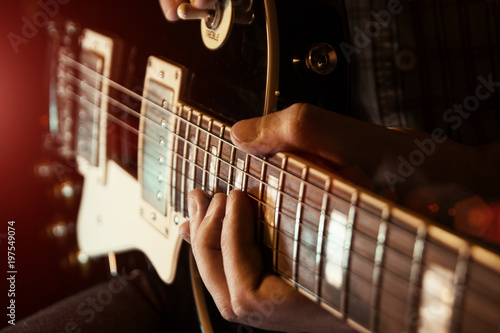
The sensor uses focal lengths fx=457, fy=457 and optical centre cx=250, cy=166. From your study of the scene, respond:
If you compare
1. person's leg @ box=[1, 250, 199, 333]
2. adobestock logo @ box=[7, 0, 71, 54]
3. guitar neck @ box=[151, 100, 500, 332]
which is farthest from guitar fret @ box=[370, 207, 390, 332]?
adobestock logo @ box=[7, 0, 71, 54]

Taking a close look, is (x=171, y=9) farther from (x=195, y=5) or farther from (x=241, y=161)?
(x=241, y=161)

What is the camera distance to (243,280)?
569 millimetres

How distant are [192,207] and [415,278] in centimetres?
35

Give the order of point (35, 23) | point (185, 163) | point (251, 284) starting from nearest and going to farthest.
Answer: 1. point (251, 284)
2. point (185, 163)
3. point (35, 23)

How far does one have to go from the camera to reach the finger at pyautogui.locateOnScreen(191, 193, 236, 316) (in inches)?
24.1

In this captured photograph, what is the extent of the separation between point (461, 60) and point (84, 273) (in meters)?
0.99

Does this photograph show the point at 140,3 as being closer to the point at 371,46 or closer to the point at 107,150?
the point at 107,150

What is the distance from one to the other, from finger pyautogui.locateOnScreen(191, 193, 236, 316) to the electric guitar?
50 mm

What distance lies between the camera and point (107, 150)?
0.94 m

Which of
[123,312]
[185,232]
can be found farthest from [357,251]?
[123,312]

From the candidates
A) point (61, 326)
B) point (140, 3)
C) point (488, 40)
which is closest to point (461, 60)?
point (488, 40)

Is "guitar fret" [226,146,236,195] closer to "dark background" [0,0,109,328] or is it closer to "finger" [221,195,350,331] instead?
"finger" [221,195,350,331]

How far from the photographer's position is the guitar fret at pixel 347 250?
0.42 metres

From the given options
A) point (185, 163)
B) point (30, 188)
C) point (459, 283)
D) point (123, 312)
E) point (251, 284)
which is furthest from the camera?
point (30, 188)
